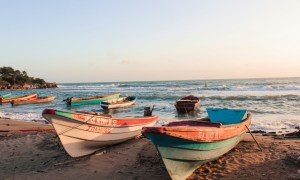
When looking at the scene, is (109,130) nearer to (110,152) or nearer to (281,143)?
(110,152)

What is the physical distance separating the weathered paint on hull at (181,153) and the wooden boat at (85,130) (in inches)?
146

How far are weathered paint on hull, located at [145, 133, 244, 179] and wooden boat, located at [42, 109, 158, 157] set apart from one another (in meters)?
3.70

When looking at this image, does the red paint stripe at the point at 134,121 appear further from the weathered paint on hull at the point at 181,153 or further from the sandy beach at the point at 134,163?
the weathered paint on hull at the point at 181,153

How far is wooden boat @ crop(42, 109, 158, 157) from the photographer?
8.75 metres

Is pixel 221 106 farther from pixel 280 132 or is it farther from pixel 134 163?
pixel 134 163

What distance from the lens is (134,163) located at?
850 centimetres

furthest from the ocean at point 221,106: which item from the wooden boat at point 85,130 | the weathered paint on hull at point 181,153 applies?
the weathered paint on hull at point 181,153

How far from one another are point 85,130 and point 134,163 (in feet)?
6.83

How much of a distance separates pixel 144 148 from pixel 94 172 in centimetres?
258

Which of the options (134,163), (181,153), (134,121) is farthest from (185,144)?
(134,121)

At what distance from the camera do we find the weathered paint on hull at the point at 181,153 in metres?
6.21

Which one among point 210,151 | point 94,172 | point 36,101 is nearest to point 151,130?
point 210,151

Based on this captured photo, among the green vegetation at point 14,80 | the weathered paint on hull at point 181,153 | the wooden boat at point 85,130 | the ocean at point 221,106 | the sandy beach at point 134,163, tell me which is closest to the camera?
the weathered paint on hull at point 181,153

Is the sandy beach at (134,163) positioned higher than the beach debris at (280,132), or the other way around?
the sandy beach at (134,163)
